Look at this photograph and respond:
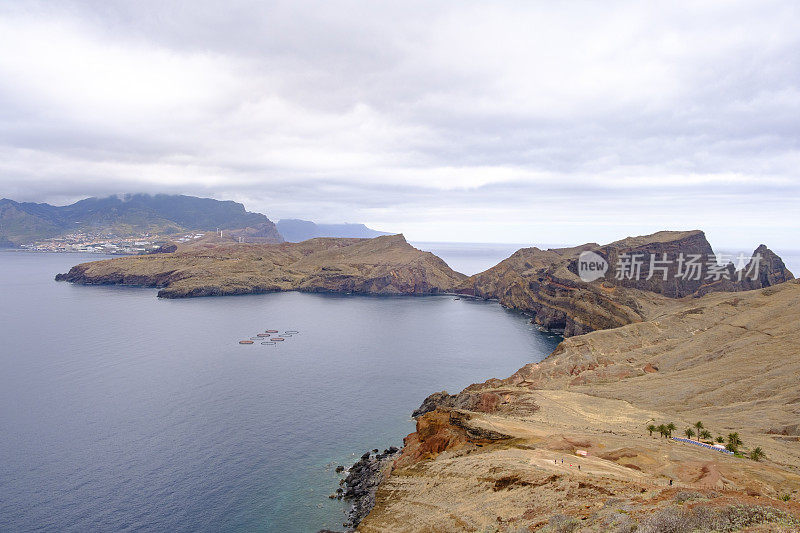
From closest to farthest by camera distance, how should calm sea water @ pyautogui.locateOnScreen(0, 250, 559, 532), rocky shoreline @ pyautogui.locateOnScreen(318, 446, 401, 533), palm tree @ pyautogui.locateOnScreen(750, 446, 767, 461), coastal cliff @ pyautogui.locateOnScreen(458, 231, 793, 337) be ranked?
palm tree @ pyautogui.locateOnScreen(750, 446, 767, 461)
rocky shoreline @ pyautogui.locateOnScreen(318, 446, 401, 533)
calm sea water @ pyautogui.locateOnScreen(0, 250, 559, 532)
coastal cliff @ pyautogui.locateOnScreen(458, 231, 793, 337)

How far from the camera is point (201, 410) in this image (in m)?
78.2

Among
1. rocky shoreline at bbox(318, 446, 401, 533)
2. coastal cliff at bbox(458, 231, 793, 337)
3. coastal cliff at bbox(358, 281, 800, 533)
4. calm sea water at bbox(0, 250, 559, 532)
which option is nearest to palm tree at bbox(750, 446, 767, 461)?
coastal cliff at bbox(358, 281, 800, 533)

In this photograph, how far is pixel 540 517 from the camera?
31.1m

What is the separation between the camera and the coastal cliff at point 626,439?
28516mm

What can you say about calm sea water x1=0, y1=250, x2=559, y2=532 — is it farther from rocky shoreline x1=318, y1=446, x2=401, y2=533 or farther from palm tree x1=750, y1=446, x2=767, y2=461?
palm tree x1=750, y1=446, x2=767, y2=461

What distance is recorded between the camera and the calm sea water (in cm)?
5106

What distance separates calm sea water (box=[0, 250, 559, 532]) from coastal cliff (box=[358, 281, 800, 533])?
1408 centimetres

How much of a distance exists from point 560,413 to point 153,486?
55720 millimetres

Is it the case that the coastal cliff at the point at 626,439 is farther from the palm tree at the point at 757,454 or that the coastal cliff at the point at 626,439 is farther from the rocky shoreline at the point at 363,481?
the rocky shoreline at the point at 363,481

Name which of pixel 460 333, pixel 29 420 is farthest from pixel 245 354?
pixel 460 333

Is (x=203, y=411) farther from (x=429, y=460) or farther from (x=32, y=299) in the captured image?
(x=32, y=299)

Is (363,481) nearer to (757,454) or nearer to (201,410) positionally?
(201,410)

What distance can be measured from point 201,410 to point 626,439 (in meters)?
68.7

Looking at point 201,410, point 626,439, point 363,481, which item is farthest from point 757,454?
point 201,410
